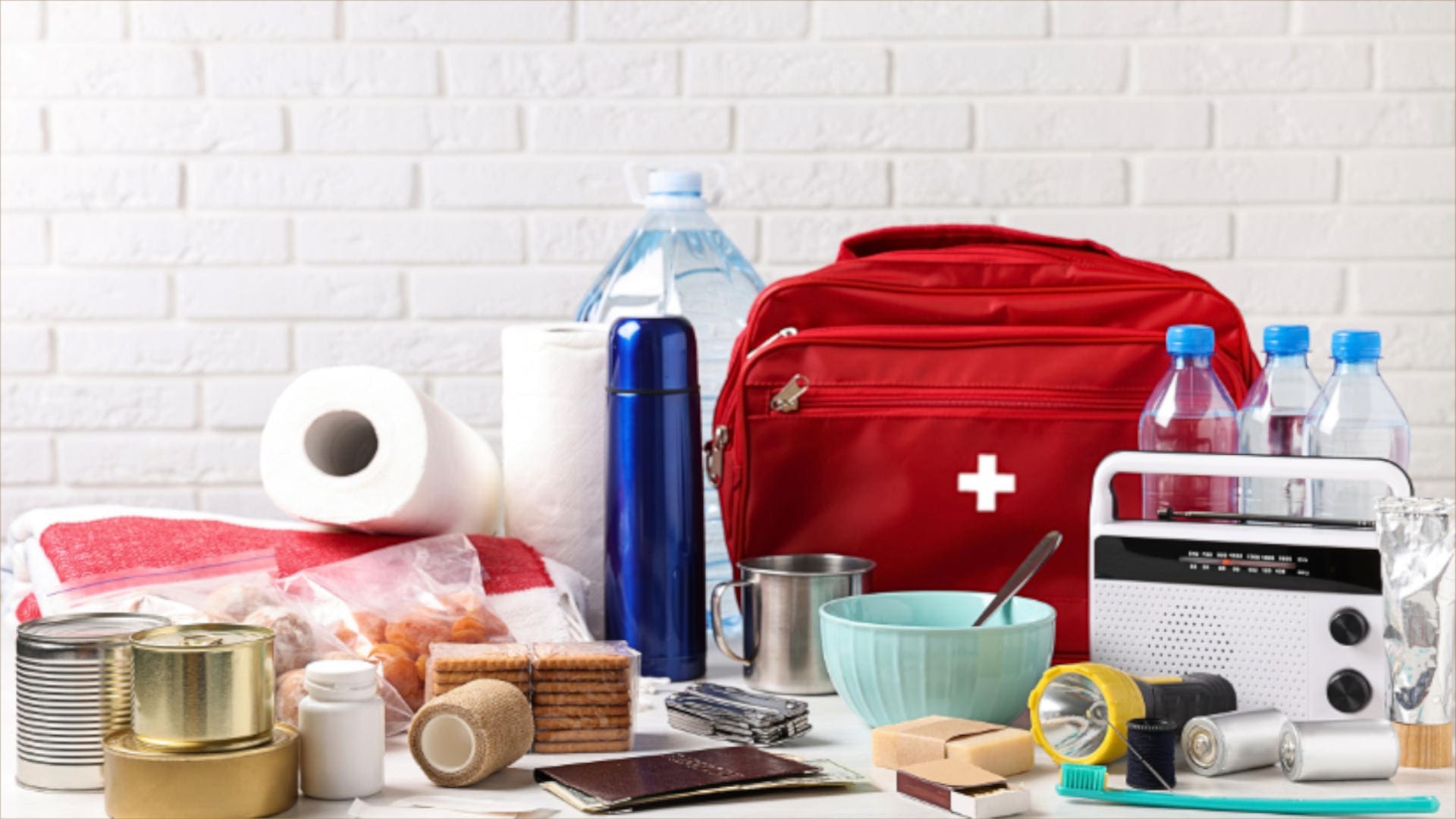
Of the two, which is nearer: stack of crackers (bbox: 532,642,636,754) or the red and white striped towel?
stack of crackers (bbox: 532,642,636,754)

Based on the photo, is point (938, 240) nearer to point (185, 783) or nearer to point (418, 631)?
point (418, 631)

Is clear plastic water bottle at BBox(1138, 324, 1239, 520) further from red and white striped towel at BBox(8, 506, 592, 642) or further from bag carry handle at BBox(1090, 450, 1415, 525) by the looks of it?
red and white striped towel at BBox(8, 506, 592, 642)

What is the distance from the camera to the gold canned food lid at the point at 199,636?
77cm

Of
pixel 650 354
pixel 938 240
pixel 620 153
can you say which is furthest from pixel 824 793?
pixel 620 153

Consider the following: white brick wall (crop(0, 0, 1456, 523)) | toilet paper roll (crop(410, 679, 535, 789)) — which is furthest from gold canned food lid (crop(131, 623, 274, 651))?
white brick wall (crop(0, 0, 1456, 523))

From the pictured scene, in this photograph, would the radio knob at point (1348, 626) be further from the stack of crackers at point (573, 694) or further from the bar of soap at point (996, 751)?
the stack of crackers at point (573, 694)

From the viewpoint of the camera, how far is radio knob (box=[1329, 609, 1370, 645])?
91 centimetres

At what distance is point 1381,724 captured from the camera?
0.85 metres

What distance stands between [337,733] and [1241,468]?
22.8 inches

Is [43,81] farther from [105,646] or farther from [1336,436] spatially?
[1336,436]

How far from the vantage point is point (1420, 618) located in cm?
87

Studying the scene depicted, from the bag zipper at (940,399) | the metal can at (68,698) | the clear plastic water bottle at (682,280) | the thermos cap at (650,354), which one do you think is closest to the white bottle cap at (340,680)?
the metal can at (68,698)

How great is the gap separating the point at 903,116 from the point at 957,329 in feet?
3.11

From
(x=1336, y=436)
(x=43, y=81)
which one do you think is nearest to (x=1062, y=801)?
(x=1336, y=436)
